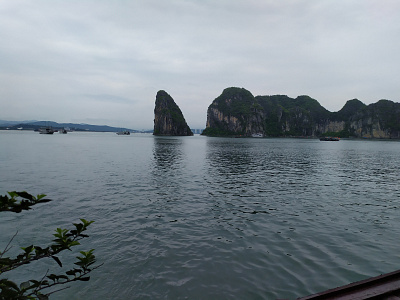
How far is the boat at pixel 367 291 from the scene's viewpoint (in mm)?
5402

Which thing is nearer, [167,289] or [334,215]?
[167,289]

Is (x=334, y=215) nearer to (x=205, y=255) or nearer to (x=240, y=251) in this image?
(x=240, y=251)

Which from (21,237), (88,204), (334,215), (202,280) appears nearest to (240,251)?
(202,280)

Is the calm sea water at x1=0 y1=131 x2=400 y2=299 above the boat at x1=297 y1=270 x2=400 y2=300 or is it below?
below

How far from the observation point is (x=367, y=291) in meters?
5.58

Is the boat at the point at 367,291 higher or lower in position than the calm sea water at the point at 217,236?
higher

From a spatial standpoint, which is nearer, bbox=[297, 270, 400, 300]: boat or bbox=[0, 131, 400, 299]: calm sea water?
bbox=[297, 270, 400, 300]: boat

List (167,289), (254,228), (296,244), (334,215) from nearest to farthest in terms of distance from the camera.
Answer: (167,289)
(296,244)
(254,228)
(334,215)

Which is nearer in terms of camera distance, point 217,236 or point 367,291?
point 367,291

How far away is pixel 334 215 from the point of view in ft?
54.4

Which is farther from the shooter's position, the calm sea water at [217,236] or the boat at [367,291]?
the calm sea water at [217,236]

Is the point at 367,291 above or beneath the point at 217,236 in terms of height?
above

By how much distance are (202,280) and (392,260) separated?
9028 millimetres

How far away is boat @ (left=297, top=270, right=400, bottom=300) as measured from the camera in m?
5.40
